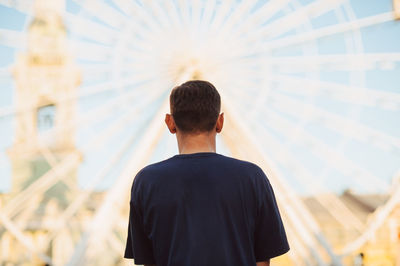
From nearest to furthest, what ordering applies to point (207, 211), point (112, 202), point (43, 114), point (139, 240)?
point (207, 211), point (139, 240), point (112, 202), point (43, 114)

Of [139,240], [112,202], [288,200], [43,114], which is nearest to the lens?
[139,240]

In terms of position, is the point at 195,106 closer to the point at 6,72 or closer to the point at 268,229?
the point at 268,229

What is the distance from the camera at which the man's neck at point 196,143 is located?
3.73ft

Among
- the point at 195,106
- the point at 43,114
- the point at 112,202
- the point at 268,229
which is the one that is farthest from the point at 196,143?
the point at 43,114

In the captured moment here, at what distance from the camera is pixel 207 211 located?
3.44ft

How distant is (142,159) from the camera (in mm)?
6484

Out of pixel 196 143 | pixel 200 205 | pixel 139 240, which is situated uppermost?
pixel 196 143

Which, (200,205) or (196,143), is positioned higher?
(196,143)

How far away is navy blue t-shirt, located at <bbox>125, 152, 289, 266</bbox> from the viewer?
1.03 metres

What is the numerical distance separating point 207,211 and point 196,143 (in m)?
0.18

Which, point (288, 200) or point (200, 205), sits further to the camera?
point (288, 200)

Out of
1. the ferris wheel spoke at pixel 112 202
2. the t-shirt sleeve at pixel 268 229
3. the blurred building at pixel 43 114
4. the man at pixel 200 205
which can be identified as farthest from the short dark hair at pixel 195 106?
the blurred building at pixel 43 114

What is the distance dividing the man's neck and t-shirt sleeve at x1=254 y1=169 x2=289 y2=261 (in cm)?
14

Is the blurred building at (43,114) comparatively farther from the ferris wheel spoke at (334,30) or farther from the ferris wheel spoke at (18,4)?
the ferris wheel spoke at (334,30)
